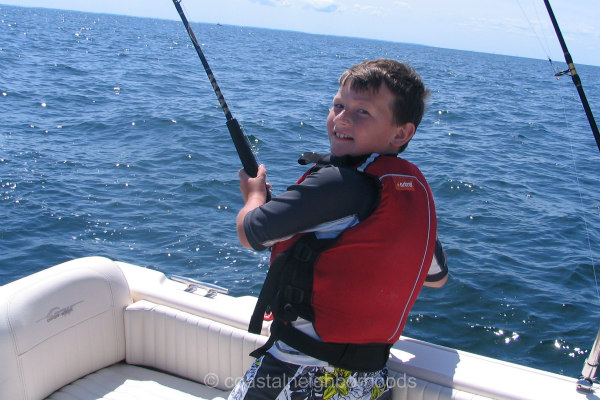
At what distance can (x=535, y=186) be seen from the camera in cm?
916

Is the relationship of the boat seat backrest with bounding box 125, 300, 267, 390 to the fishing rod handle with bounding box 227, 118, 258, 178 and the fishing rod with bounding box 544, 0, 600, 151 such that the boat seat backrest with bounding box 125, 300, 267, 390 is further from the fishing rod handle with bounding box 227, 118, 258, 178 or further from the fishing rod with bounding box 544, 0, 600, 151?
the fishing rod with bounding box 544, 0, 600, 151

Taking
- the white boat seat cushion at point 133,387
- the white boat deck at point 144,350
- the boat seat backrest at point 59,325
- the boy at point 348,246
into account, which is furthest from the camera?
the white boat seat cushion at point 133,387

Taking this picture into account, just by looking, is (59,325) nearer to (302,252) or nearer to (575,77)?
(302,252)

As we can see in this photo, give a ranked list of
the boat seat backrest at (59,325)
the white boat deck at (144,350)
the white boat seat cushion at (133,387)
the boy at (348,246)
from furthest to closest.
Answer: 1. the white boat seat cushion at (133,387)
2. the boat seat backrest at (59,325)
3. the white boat deck at (144,350)
4. the boy at (348,246)

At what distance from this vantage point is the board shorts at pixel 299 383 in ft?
5.69

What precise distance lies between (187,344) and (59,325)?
0.60 metres

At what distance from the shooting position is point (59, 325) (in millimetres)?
2590

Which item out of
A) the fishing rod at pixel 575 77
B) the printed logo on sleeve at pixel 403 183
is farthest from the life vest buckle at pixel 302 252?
the fishing rod at pixel 575 77

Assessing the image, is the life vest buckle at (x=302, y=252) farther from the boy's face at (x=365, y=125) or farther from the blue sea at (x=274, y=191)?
the blue sea at (x=274, y=191)

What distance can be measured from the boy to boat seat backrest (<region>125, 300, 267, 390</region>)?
0.87 metres

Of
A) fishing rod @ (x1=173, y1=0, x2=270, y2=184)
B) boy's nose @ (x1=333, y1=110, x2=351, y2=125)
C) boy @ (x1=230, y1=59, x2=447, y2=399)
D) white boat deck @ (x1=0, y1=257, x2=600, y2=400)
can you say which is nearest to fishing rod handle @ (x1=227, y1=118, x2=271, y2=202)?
fishing rod @ (x1=173, y1=0, x2=270, y2=184)

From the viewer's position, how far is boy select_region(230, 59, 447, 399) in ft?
5.30

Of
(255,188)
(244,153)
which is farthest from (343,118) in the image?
(244,153)

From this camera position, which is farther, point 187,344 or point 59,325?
point 187,344
